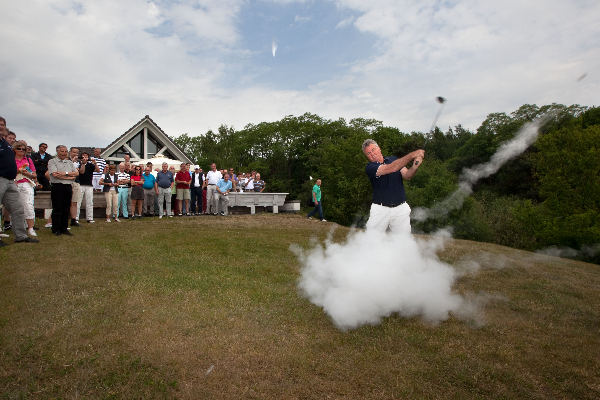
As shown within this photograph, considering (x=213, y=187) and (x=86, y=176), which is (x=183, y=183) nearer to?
(x=213, y=187)

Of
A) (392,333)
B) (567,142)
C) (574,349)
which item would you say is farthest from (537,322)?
(567,142)

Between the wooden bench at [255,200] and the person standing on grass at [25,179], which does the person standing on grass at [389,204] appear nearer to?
the person standing on grass at [25,179]

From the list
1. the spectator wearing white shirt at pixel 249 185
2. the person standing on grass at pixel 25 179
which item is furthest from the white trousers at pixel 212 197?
the person standing on grass at pixel 25 179

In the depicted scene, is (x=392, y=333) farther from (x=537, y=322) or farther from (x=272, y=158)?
(x=272, y=158)

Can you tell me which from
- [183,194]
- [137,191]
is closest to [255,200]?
[183,194]

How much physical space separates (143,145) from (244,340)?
109 ft

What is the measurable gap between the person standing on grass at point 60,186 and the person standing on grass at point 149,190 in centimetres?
506

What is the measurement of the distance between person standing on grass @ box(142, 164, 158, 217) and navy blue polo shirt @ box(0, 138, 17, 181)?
6867 millimetres

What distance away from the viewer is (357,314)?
573 cm

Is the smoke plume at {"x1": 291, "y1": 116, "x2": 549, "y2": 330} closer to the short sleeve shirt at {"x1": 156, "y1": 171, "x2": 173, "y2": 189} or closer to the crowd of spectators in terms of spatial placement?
the crowd of spectators

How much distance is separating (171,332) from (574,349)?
5838mm

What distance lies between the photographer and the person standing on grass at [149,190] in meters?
16.5

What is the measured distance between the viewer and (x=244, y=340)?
5.06m

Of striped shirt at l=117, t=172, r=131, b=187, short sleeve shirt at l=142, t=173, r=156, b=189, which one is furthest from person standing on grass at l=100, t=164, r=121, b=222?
short sleeve shirt at l=142, t=173, r=156, b=189
